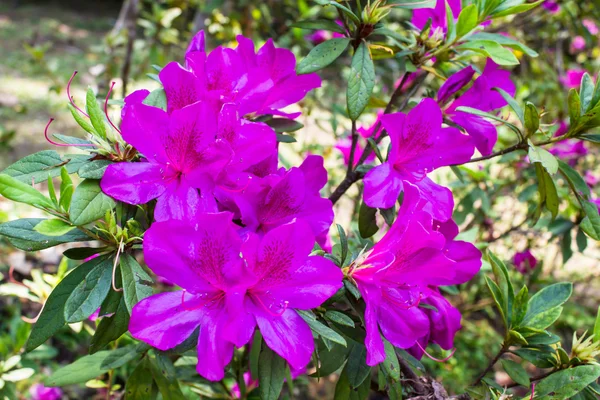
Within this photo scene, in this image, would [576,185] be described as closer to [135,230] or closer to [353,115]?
[353,115]

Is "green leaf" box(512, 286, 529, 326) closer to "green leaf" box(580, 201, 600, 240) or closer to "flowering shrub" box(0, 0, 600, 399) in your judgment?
"flowering shrub" box(0, 0, 600, 399)

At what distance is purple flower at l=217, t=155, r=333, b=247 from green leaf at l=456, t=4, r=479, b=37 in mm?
411

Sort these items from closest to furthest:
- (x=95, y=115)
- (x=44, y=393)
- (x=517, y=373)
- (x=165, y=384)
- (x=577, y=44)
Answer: (x=95, y=115) → (x=517, y=373) → (x=165, y=384) → (x=44, y=393) → (x=577, y=44)

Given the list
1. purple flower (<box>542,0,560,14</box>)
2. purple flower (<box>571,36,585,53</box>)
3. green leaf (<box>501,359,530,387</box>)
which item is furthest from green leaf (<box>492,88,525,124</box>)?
purple flower (<box>571,36,585,53</box>)

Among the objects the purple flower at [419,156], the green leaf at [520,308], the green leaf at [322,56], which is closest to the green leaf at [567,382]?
the green leaf at [520,308]

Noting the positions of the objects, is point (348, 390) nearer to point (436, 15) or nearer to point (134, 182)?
point (134, 182)

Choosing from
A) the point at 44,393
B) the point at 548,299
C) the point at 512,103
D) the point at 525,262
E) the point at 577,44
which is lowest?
the point at 44,393

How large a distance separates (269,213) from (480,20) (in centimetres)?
56

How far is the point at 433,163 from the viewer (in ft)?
2.80

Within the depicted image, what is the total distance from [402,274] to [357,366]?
206mm

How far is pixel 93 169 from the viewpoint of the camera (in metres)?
A: 0.69

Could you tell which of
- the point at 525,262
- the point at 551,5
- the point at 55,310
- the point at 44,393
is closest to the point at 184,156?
the point at 55,310

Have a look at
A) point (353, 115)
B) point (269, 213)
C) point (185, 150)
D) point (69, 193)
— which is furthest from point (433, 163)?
point (69, 193)

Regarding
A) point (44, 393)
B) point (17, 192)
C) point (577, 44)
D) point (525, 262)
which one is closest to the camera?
point (17, 192)
